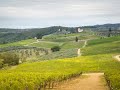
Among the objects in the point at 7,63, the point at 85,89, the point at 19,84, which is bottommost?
the point at 7,63

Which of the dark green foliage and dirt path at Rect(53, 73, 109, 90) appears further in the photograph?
the dark green foliage

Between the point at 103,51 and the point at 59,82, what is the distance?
9714cm

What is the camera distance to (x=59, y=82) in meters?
55.8

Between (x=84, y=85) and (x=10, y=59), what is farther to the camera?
(x=10, y=59)

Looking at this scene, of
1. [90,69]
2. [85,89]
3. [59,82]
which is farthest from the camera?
[90,69]

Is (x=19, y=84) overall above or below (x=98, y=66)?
above

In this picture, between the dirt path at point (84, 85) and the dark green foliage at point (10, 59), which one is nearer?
the dirt path at point (84, 85)

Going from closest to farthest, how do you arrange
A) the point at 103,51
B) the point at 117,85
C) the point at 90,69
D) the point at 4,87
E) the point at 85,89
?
the point at 4,87 → the point at 117,85 → the point at 85,89 → the point at 90,69 → the point at 103,51

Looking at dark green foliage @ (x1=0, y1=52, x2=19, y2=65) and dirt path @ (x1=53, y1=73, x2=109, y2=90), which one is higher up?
dirt path @ (x1=53, y1=73, x2=109, y2=90)

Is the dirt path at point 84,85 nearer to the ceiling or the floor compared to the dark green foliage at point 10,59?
nearer to the ceiling

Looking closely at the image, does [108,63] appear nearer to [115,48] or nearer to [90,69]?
[90,69]

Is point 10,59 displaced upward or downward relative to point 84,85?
downward

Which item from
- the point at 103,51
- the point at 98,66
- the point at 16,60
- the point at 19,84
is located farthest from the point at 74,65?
the point at 19,84

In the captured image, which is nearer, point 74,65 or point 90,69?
point 90,69
